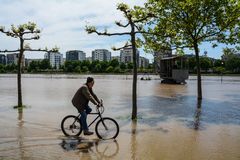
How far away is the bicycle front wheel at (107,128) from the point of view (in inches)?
400

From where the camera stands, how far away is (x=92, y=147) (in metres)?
9.20

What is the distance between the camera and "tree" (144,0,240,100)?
2189cm

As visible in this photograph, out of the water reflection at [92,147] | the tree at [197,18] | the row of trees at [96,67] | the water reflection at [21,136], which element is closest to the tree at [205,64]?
the row of trees at [96,67]

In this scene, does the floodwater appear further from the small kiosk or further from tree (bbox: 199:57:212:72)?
tree (bbox: 199:57:212:72)

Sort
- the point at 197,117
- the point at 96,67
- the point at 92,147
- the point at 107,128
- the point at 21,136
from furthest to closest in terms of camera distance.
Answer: the point at 96,67
the point at 197,117
the point at 21,136
the point at 107,128
the point at 92,147

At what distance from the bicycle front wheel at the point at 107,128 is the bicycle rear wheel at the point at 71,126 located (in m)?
0.59

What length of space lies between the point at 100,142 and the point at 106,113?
6183 mm

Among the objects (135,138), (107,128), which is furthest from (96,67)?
(107,128)

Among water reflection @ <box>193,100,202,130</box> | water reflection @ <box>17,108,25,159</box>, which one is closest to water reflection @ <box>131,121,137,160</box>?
water reflection @ <box>193,100,202,130</box>

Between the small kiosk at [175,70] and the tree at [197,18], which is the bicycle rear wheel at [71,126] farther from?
the small kiosk at [175,70]

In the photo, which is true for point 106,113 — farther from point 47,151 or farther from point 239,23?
point 239,23

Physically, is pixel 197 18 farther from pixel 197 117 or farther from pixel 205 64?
pixel 205 64

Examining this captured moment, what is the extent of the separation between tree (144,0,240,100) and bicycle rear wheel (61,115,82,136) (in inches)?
469

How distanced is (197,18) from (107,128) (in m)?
14.1
